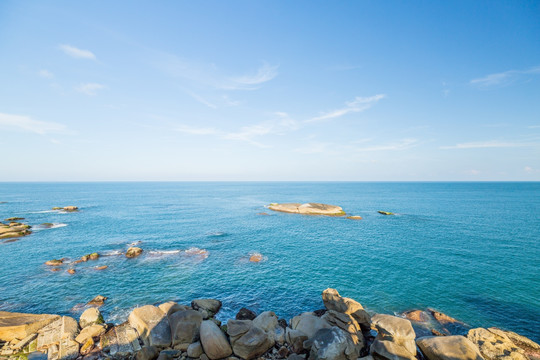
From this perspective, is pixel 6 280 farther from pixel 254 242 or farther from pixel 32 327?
pixel 254 242

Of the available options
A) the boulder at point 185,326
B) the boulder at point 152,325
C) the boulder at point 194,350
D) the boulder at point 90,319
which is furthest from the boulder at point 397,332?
the boulder at point 90,319

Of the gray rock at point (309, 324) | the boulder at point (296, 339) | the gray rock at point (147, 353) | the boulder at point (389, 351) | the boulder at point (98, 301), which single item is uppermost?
the boulder at point (389, 351)

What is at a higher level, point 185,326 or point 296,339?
point 185,326

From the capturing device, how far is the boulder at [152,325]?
18391 mm

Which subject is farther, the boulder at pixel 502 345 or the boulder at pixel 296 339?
the boulder at pixel 296 339

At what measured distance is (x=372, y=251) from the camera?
4119 cm

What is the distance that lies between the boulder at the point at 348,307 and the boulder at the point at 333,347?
4417mm

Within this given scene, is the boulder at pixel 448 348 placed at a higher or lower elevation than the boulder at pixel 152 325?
higher

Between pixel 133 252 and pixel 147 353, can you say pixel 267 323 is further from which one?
pixel 133 252

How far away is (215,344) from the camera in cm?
1711

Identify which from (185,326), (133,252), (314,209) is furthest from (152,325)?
(314,209)

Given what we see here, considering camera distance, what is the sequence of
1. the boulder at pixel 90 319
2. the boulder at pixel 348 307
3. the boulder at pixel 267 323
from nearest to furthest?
the boulder at pixel 267 323
the boulder at pixel 348 307
the boulder at pixel 90 319

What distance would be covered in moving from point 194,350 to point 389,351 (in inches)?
543

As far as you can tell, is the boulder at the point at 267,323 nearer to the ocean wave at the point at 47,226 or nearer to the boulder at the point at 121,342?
the boulder at the point at 121,342
